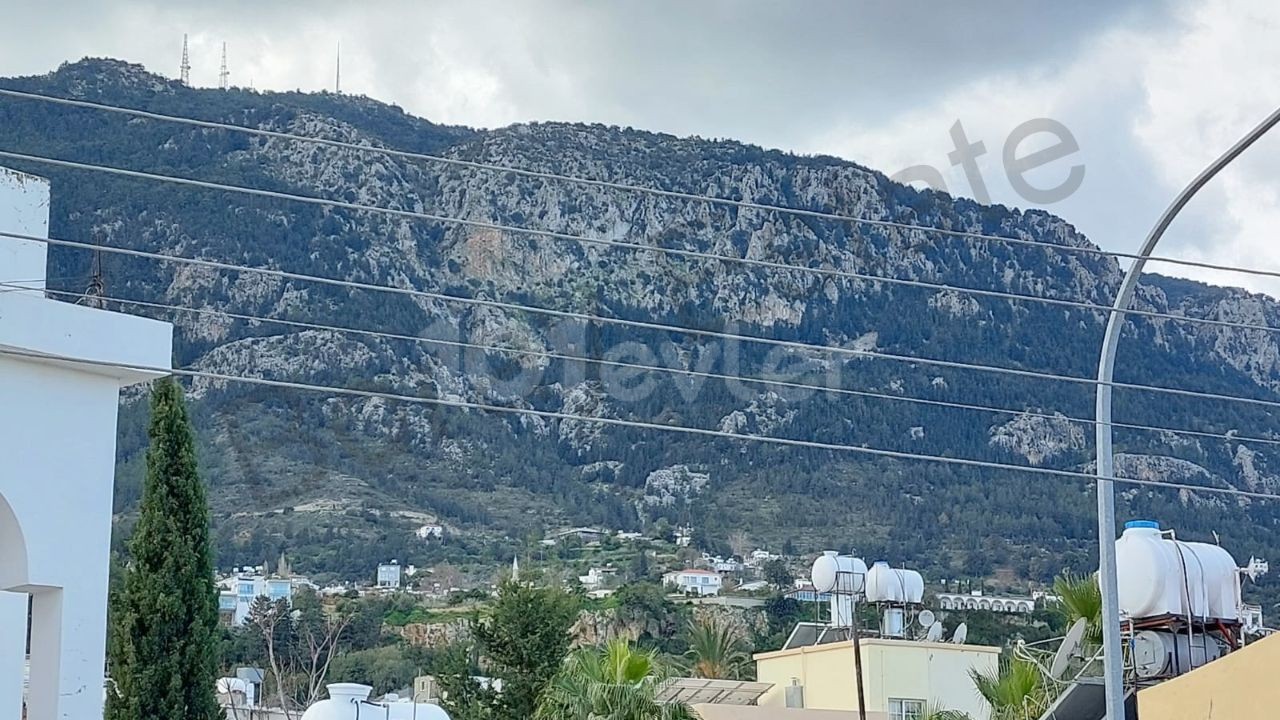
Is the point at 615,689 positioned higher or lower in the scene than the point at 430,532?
lower

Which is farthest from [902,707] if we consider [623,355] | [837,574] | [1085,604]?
[623,355]

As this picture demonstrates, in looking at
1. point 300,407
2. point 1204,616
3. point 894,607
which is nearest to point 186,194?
point 300,407

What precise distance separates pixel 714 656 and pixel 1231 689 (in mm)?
32549

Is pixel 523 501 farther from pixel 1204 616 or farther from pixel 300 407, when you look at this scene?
pixel 1204 616

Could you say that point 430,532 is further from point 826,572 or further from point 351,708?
point 351,708

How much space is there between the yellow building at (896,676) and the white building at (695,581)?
26.8 metres

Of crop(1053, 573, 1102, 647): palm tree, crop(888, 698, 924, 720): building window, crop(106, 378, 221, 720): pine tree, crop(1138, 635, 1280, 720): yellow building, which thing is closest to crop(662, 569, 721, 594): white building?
crop(888, 698, 924, 720): building window

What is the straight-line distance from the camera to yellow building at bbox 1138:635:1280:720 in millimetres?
10969

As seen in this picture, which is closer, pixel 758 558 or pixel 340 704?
pixel 340 704

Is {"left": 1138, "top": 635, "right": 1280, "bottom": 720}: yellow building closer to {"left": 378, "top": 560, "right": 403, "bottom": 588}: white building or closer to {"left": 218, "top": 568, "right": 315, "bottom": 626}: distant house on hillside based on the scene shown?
{"left": 218, "top": 568, "right": 315, "bottom": 626}: distant house on hillside

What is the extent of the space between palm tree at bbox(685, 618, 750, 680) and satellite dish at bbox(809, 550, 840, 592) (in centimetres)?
1502

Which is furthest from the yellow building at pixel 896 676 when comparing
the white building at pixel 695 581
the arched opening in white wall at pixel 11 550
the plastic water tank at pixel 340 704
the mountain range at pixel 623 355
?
the white building at pixel 695 581

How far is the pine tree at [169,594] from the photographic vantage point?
64.6ft

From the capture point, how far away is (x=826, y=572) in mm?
25531
